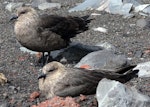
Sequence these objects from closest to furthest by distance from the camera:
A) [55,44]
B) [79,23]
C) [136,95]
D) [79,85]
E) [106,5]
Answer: [136,95], [79,85], [55,44], [79,23], [106,5]

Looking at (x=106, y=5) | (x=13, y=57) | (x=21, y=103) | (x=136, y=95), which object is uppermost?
(x=136, y=95)

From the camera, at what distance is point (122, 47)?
10.1m

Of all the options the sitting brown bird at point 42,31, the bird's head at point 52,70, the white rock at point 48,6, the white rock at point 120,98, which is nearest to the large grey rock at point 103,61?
the sitting brown bird at point 42,31

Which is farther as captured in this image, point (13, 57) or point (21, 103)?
point (13, 57)

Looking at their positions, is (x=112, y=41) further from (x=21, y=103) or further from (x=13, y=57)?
(x=21, y=103)

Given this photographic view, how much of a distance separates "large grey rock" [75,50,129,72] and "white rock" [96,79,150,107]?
1995 mm

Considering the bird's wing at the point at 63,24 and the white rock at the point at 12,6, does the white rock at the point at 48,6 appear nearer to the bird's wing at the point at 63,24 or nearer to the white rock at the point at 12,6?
the white rock at the point at 12,6

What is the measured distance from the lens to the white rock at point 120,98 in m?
6.12

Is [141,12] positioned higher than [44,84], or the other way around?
[44,84]

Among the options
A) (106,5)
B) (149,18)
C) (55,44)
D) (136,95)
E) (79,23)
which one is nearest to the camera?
(136,95)

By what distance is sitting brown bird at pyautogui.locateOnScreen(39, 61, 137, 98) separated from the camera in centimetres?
686

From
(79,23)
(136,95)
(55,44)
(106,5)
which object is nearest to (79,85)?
(136,95)

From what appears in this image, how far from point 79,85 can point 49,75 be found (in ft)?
1.38

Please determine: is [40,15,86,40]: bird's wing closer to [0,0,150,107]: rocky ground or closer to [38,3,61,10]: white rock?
[0,0,150,107]: rocky ground
